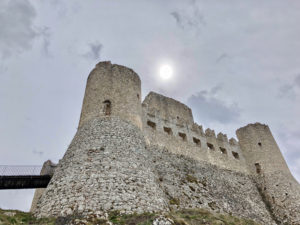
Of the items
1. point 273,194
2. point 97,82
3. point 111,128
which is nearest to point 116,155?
point 111,128

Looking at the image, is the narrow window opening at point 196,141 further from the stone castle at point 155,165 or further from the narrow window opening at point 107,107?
the narrow window opening at point 107,107

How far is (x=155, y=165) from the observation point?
1522cm

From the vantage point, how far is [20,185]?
1477 centimetres

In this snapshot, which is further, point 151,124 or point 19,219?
point 151,124

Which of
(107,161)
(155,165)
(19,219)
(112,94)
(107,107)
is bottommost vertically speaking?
(19,219)

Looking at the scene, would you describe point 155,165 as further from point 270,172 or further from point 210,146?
point 270,172

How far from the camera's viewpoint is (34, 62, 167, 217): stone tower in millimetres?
10070

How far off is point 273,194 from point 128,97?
565 inches

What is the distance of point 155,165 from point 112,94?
17.8ft

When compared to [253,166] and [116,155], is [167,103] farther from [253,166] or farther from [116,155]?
[116,155]

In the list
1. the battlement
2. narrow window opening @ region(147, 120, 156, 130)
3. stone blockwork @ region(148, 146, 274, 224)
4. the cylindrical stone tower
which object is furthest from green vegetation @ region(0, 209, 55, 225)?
the battlement

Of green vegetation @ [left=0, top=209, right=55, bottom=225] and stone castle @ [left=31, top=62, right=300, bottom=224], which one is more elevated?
stone castle @ [left=31, top=62, right=300, bottom=224]

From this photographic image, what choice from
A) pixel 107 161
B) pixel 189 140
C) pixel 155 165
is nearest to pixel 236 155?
pixel 189 140

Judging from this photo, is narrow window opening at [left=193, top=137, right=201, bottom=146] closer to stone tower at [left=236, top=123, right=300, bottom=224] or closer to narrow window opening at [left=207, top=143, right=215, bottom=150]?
narrow window opening at [left=207, top=143, right=215, bottom=150]
